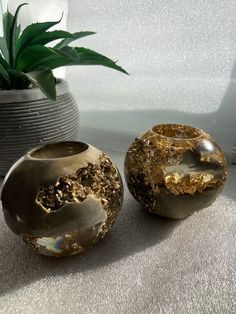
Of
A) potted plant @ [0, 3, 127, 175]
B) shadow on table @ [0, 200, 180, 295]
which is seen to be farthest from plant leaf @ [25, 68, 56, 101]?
shadow on table @ [0, 200, 180, 295]

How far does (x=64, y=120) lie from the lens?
52 cm

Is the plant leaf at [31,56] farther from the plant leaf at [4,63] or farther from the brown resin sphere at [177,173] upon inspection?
the brown resin sphere at [177,173]

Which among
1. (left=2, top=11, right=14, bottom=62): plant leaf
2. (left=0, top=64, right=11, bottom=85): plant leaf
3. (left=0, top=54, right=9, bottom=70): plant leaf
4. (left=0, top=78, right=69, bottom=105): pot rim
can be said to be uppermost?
(left=2, top=11, right=14, bottom=62): plant leaf

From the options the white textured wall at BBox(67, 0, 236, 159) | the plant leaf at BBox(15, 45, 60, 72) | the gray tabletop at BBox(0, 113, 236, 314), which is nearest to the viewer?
the gray tabletop at BBox(0, 113, 236, 314)

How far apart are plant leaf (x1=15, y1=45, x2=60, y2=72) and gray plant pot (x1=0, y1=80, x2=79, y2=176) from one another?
1.7 inches

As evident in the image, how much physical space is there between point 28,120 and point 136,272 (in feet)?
0.90

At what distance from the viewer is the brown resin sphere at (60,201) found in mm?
315

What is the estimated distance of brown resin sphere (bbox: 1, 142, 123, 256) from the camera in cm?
31

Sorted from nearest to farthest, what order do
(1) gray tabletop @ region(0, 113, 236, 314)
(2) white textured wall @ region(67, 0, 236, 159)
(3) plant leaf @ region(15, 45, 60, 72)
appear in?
1. (1) gray tabletop @ region(0, 113, 236, 314)
2. (3) plant leaf @ region(15, 45, 60, 72)
3. (2) white textured wall @ region(67, 0, 236, 159)

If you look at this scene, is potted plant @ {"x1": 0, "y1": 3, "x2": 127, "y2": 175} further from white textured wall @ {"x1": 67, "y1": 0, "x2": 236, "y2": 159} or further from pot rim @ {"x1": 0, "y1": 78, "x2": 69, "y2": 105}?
white textured wall @ {"x1": 67, "y1": 0, "x2": 236, "y2": 159}

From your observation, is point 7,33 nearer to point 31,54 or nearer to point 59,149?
point 31,54

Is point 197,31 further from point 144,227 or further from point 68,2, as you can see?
point 144,227

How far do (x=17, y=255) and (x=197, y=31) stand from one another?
0.50m

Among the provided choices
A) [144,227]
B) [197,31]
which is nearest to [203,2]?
[197,31]
